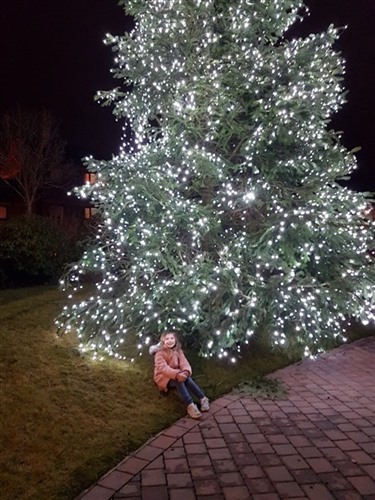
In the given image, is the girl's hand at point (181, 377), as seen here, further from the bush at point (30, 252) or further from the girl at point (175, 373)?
the bush at point (30, 252)

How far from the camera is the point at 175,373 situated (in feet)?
19.9

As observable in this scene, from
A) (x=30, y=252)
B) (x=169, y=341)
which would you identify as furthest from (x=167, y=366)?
(x=30, y=252)

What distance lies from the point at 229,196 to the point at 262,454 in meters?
3.98

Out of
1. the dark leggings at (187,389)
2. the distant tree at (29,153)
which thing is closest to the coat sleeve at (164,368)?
the dark leggings at (187,389)

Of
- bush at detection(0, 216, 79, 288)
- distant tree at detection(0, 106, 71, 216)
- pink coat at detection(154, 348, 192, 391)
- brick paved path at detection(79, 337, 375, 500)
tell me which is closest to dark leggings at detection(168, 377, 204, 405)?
pink coat at detection(154, 348, 192, 391)

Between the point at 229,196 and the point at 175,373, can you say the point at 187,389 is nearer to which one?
the point at 175,373

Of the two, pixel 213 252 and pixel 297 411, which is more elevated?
pixel 213 252

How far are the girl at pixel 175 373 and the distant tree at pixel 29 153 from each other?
1011 inches

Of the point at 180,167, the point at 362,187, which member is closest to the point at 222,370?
the point at 180,167

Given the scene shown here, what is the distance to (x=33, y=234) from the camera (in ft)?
39.8

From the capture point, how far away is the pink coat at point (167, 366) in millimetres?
6125

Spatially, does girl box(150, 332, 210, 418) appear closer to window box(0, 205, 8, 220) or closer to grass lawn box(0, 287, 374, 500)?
grass lawn box(0, 287, 374, 500)

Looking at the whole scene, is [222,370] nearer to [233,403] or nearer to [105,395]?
[233,403]

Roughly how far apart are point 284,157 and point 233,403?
365 centimetres
